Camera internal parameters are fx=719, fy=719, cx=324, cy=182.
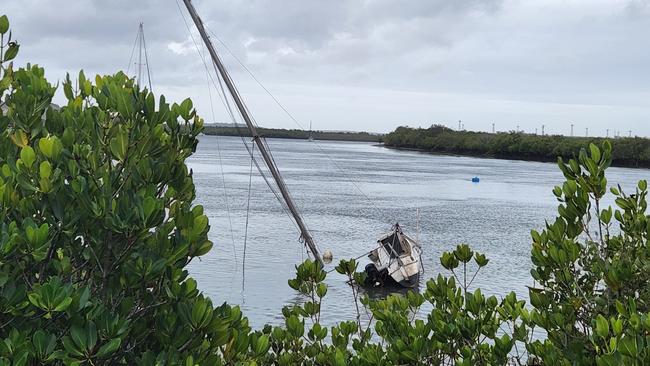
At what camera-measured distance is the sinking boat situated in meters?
32.3

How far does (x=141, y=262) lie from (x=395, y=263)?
29.4m

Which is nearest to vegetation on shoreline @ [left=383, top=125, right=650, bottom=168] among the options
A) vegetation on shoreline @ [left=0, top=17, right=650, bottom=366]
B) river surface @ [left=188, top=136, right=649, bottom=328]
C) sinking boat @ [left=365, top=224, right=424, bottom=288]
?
river surface @ [left=188, top=136, right=649, bottom=328]

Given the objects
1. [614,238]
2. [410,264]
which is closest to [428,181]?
[410,264]

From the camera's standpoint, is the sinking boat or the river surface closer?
the river surface

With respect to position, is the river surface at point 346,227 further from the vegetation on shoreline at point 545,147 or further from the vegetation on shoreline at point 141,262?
the vegetation on shoreline at point 545,147

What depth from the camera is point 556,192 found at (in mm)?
4875

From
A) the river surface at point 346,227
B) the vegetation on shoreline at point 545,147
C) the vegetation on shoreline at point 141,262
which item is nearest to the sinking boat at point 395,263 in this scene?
the river surface at point 346,227

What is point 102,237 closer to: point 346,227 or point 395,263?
point 395,263

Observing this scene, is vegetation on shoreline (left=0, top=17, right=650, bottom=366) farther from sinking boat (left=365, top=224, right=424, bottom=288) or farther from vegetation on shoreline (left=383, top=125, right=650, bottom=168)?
vegetation on shoreline (left=383, top=125, right=650, bottom=168)

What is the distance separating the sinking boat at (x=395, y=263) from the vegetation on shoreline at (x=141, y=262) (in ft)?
89.8

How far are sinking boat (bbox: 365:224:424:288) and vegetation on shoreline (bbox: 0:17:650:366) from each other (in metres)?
27.4

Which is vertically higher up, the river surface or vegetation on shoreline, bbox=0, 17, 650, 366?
vegetation on shoreline, bbox=0, 17, 650, 366

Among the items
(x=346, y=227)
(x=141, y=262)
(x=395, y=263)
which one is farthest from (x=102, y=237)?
(x=346, y=227)

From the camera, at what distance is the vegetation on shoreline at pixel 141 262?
3.49m
